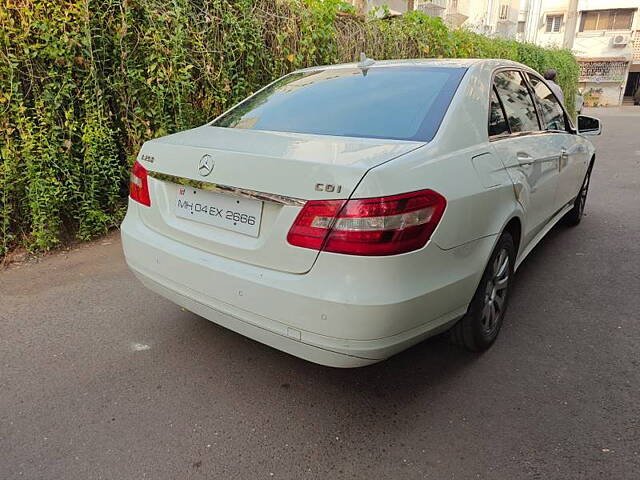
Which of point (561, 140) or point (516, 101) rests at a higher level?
point (516, 101)

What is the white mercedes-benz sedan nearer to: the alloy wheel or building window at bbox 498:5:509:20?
the alloy wheel

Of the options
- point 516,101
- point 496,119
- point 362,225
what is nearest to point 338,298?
point 362,225

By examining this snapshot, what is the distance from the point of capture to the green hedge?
12.7ft

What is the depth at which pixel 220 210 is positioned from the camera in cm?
221

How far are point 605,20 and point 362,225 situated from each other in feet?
147

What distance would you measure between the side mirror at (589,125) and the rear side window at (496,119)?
236cm

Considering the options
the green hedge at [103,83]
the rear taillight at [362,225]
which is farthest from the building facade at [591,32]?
the rear taillight at [362,225]

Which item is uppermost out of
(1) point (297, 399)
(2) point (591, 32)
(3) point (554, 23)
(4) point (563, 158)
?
(3) point (554, 23)

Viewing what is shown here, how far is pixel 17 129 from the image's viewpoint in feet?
12.9

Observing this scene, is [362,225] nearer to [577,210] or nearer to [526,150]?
[526,150]

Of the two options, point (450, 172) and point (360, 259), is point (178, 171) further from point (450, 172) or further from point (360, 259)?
point (450, 172)

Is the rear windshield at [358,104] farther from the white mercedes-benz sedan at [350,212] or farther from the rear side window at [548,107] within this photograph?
the rear side window at [548,107]

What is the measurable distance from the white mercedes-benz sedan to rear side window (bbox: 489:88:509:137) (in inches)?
0.6

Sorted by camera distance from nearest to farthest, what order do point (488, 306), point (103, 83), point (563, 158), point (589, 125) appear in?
point (488, 306), point (563, 158), point (103, 83), point (589, 125)
